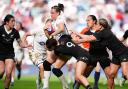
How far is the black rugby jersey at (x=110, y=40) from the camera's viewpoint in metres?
12.4

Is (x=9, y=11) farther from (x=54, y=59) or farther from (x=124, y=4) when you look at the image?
(x=54, y=59)

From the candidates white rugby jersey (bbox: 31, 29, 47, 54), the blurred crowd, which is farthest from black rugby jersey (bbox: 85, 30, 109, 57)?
the blurred crowd

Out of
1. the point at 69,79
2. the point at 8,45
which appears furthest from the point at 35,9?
the point at 8,45

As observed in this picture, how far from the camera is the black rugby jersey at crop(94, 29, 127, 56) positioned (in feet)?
40.8

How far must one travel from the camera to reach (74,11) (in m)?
24.4

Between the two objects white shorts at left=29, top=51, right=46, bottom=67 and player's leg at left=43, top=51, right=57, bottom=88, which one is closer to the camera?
player's leg at left=43, top=51, right=57, bottom=88

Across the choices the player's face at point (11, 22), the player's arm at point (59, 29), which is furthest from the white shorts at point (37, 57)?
the player's arm at point (59, 29)

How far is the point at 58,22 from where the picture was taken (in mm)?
13438

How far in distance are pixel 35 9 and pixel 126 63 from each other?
12.5 m

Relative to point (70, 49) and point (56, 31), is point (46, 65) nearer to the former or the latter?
point (56, 31)

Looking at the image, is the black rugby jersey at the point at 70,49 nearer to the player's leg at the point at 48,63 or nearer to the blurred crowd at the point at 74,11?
the player's leg at the point at 48,63

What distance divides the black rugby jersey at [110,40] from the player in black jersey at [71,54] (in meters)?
0.49

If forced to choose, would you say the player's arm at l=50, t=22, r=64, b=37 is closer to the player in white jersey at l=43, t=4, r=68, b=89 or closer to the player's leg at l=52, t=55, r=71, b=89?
the player in white jersey at l=43, t=4, r=68, b=89

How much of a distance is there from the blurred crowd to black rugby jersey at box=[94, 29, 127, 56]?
35.5 ft
